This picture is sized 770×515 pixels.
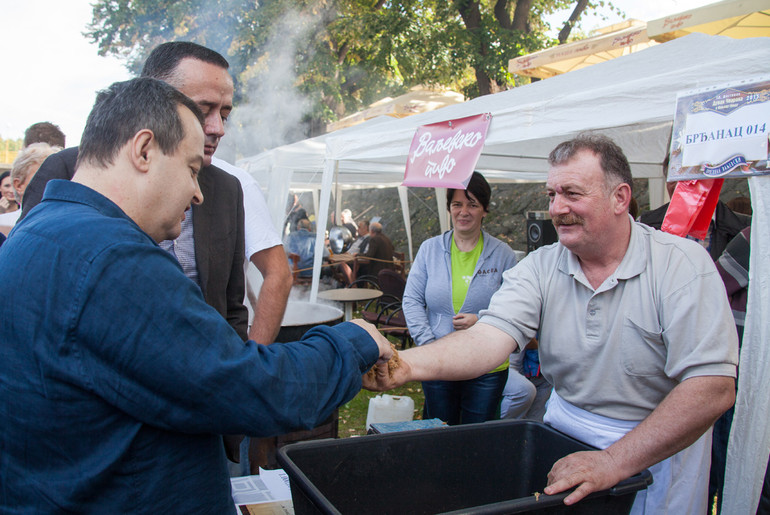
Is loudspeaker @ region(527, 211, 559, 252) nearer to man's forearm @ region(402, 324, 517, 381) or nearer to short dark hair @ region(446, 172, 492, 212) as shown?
short dark hair @ region(446, 172, 492, 212)

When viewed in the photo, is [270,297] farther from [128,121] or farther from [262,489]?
[128,121]

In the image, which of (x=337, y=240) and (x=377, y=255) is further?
(x=337, y=240)

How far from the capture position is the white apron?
1724mm

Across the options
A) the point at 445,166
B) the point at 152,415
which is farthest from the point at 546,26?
the point at 152,415

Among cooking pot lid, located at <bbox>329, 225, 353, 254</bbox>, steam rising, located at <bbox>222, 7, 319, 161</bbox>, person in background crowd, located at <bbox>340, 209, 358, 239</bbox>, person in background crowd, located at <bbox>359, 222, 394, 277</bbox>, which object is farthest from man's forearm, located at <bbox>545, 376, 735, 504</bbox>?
steam rising, located at <bbox>222, 7, 319, 161</bbox>

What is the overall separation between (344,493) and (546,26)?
1770cm

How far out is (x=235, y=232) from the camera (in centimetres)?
192

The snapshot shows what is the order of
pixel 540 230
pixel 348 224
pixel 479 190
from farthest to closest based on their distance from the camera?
pixel 348 224 → pixel 540 230 → pixel 479 190

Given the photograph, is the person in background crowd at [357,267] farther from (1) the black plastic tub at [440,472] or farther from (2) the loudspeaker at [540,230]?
(1) the black plastic tub at [440,472]

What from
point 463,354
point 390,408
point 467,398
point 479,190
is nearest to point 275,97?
point 479,190

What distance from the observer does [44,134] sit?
3787 mm

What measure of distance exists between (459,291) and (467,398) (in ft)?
2.26

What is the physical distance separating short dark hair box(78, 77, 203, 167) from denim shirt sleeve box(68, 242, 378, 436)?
9.4 inches

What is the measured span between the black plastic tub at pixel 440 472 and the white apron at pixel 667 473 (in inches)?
10.6
